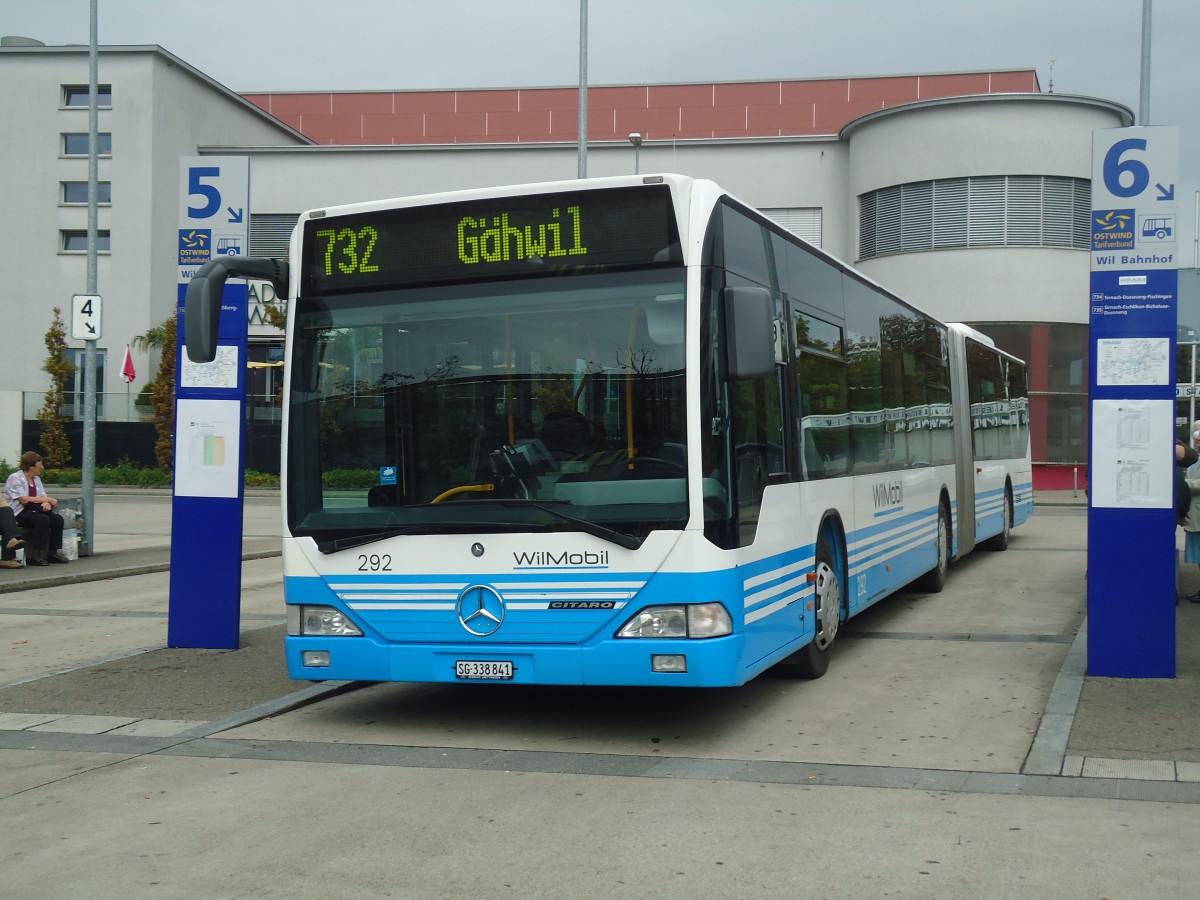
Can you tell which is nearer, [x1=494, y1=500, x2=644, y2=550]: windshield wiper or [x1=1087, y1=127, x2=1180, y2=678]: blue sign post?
[x1=494, y1=500, x2=644, y2=550]: windshield wiper

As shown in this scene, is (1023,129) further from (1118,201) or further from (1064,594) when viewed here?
(1118,201)

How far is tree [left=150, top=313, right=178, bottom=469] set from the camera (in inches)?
1705

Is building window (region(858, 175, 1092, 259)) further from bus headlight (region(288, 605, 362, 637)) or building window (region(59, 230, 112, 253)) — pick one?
bus headlight (region(288, 605, 362, 637))

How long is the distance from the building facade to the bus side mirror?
22564mm

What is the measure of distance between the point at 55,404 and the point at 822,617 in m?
40.5

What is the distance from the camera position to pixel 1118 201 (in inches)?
345

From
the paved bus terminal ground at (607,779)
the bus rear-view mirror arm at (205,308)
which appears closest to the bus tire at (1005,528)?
the paved bus terminal ground at (607,779)

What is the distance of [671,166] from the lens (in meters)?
42.3

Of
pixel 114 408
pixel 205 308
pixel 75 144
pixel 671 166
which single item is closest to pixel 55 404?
pixel 114 408

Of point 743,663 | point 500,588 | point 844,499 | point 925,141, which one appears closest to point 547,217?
point 500,588

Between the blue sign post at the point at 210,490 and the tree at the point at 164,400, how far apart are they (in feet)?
112

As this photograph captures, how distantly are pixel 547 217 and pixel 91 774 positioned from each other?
12.6 feet

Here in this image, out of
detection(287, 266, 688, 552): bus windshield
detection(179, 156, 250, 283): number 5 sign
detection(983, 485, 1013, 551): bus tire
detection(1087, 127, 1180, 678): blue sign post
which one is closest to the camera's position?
detection(287, 266, 688, 552): bus windshield

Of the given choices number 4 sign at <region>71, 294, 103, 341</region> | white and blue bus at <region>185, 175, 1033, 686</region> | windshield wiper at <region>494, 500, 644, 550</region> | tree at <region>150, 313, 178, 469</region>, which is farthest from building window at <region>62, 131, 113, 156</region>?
windshield wiper at <region>494, 500, 644, 550</region>
